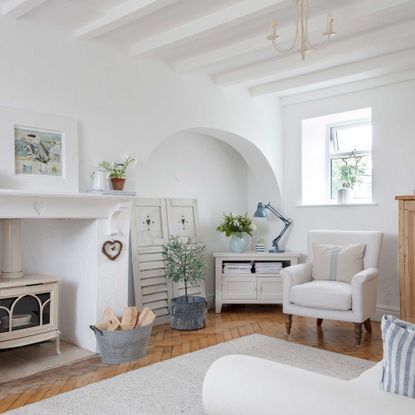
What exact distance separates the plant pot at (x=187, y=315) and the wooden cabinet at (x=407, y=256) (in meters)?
1.74

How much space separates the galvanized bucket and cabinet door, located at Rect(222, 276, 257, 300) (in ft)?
5.55

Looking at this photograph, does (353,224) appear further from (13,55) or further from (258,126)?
(13,55)

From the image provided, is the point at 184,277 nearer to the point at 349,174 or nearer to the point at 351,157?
the point at 349,174

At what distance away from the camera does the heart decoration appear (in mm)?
3465

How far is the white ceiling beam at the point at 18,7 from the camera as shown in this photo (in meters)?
2.77

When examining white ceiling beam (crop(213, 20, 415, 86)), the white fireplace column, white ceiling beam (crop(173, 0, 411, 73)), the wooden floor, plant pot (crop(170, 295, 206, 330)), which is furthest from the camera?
plant pot (crop(170, 295, 206, 330))

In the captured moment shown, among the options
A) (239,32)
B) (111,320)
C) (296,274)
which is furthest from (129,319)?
(239,32)

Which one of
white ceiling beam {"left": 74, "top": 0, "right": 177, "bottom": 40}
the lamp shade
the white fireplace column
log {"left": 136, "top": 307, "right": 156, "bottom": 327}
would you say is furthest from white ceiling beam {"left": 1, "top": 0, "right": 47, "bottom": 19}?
the lamp shade

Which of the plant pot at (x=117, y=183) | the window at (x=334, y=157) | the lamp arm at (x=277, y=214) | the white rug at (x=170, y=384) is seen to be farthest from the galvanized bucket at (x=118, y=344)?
the window at (x=334, y=157)

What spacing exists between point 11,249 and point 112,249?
727 millimetres

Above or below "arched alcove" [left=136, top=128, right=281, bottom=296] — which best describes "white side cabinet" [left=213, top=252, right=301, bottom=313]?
below

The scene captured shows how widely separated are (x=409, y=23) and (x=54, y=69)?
258cm

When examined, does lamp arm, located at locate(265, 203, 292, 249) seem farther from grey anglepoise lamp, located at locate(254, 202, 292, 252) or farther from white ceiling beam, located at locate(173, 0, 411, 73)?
white ceiling beam, located at locate(173, 0, 411, 73)

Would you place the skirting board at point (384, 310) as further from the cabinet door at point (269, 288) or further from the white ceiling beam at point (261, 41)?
the white ceiling beam at point (261, 41)
